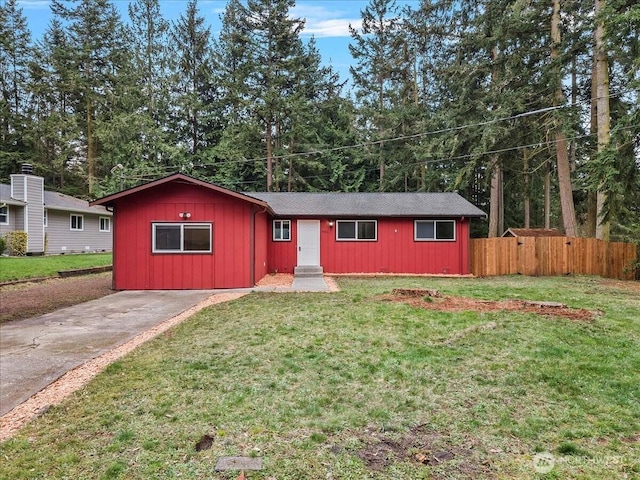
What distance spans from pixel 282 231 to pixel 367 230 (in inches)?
120

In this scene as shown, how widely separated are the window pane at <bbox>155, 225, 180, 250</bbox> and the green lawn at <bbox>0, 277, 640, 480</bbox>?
512 cm

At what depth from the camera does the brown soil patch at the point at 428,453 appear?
2256 millimetres

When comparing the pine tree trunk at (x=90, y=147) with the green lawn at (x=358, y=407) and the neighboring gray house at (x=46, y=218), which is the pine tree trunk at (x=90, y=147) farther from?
the green lawn at (x=358, y=407)

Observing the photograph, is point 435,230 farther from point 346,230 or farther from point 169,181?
point 169,181

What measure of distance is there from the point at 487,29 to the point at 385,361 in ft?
55.2

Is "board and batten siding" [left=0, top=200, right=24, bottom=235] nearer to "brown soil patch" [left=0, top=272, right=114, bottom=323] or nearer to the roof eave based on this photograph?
"brown soil patch" [left=0, top=272, right=114, bottom=323]

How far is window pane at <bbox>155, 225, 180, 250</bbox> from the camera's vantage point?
10289 millimetres

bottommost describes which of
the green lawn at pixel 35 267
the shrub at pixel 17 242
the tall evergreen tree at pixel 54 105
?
the green lawn at pixel 35 267

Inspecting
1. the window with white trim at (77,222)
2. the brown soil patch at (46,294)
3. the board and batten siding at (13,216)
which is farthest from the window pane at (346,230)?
the window with white trim at (77,222)

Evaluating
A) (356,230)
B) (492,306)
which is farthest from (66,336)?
(356,230)

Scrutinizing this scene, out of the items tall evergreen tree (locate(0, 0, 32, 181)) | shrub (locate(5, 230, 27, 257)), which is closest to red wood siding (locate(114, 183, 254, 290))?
shrub (locate(5, 230, 27, 257))

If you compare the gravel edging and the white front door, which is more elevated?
the white front door

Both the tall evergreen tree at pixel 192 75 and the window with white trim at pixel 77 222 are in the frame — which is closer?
the window with white trim at pixel 77 222

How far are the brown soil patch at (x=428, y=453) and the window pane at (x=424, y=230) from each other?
12.0 meters
